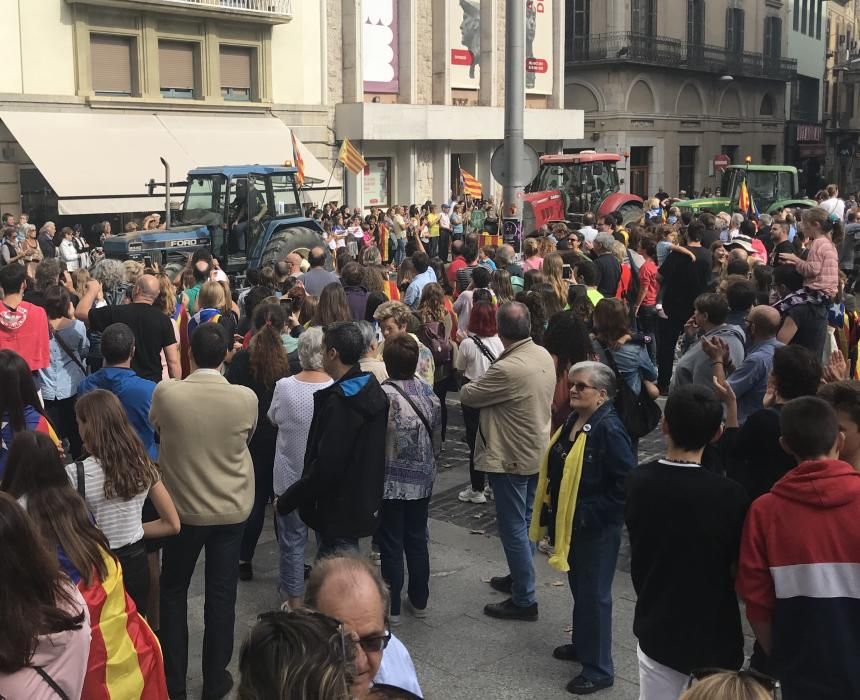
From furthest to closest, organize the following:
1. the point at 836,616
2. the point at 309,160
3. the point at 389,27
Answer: the point at 389,27 < the point at 309,160 < the point at 836,616

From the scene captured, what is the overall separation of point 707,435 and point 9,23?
71.0ft

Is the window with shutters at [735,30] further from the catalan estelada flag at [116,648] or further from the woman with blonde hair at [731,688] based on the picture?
the woman with blonde hair at [731,688]

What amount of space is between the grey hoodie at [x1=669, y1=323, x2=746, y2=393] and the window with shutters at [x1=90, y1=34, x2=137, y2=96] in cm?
2052

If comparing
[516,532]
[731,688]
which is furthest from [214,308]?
[731,688]

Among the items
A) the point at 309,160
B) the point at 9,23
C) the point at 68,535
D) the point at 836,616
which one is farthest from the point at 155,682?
the point at 309,160

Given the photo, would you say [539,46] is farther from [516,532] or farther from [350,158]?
[516,532]

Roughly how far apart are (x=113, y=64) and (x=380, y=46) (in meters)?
9.20

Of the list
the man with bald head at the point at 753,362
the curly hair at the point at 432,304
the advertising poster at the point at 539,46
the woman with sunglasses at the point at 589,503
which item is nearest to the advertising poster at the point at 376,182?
the advertising poster at the point at 539,46

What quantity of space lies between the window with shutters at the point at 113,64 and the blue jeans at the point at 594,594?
21870 millimetres

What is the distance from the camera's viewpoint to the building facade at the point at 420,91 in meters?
29.7

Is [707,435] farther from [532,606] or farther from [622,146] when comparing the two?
[622,146]

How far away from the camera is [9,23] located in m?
21.8

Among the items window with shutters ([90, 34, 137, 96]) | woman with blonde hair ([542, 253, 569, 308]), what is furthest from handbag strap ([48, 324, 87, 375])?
window with shutters ([90, 34, 137, 96])

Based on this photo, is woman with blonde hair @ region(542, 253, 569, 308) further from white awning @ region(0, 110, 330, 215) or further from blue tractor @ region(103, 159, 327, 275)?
white awning @ region(0, 110, 330, 215)
